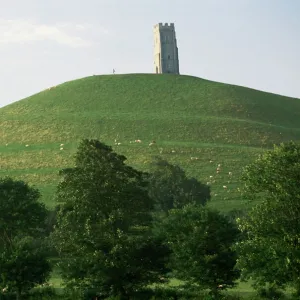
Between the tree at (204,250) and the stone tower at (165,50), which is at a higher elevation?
the stone tower at (165,50)

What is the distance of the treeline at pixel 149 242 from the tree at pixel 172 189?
2995 centimetres

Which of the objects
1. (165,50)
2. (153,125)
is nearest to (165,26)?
(165,50)

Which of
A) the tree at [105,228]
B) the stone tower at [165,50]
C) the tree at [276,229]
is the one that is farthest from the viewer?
the stone tower at [165,50]

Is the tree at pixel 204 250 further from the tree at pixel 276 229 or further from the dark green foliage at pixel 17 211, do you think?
the dark green foliage at pixel 17 211

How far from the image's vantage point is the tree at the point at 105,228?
37969mm

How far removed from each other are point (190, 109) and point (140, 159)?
3751 cm

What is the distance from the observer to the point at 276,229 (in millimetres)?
35750

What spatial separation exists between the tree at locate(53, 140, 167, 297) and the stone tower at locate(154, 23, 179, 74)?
143 meters

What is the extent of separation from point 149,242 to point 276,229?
8.40 meters

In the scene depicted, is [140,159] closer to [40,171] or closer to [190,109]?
[40,171]

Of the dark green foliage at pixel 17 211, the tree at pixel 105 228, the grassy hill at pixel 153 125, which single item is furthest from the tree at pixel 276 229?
the grassy hill at pixel 153 125

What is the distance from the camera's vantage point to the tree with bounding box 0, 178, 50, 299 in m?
41.2

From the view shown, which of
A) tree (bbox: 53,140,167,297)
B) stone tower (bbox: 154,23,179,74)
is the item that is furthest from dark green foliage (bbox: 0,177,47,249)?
stone tower (bbox: 154,23,179,74)

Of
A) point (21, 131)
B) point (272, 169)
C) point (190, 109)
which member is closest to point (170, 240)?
point (272, 169)
